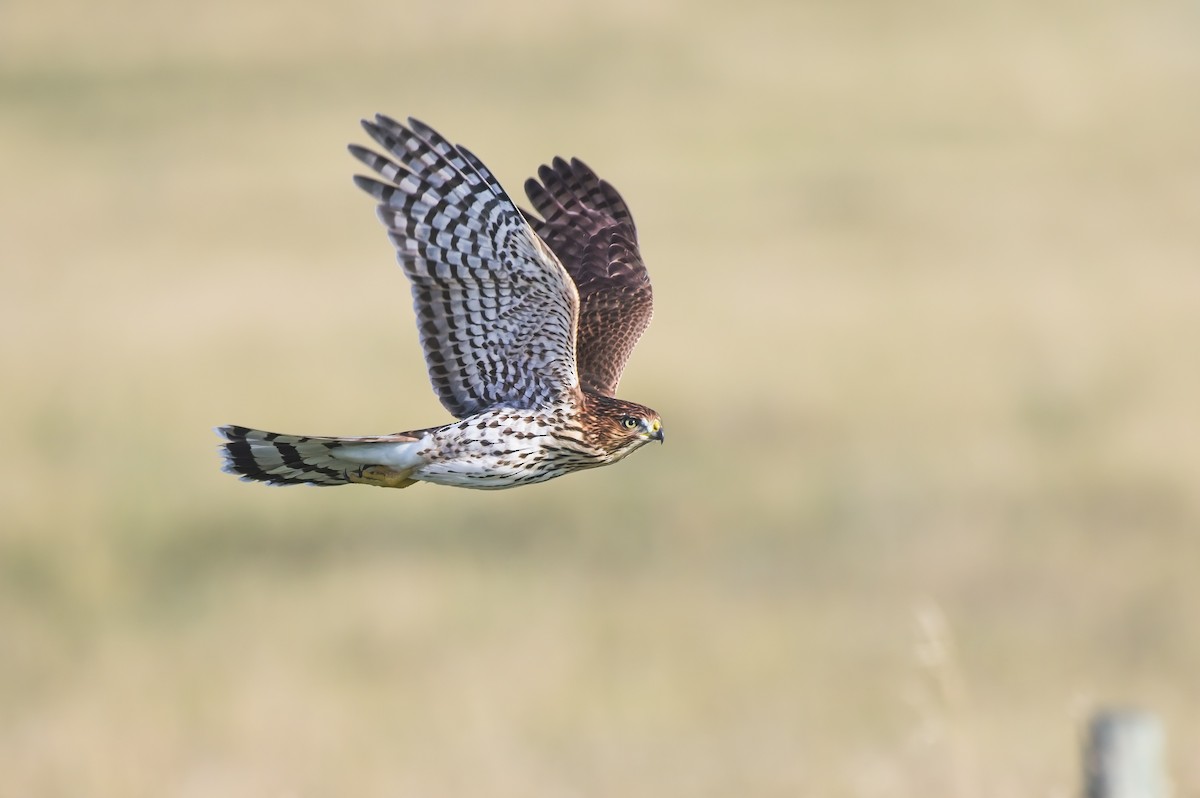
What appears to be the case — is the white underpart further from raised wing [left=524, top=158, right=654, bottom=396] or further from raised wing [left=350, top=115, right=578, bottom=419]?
raised wing [left=524, top=158, right=654, bottom=396]

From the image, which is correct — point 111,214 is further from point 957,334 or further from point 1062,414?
point 1062,414

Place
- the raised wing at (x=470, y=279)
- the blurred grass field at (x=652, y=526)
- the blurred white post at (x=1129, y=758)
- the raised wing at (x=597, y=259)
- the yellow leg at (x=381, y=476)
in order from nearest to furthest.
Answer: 1. the blurred white post at (x=1129, y=758)
2. the yellow leg at (x=381, y=476)
3. the raised wing at (x=470, y=279)
4. the raised wing at (x=597, y=259)
5. the blurred grass field at (x=652, y=526)

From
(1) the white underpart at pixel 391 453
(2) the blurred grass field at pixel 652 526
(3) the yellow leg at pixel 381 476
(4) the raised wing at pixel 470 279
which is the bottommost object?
(2) the blurred grass field at pixel 652 526

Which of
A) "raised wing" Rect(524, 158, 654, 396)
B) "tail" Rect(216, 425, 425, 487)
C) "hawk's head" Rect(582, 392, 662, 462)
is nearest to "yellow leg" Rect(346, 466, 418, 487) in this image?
"tail" Rect(216, 425, 425, 487)

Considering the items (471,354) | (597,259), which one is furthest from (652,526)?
(471,354)

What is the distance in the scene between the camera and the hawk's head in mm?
4746

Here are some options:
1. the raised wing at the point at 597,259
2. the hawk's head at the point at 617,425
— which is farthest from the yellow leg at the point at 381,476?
the raised wing at the point at 597,259

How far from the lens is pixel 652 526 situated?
43.4 ft

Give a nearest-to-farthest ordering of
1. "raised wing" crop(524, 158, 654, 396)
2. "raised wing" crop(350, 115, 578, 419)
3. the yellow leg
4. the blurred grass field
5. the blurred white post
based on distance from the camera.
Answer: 1. the blurred white post
2. the yellow leg
3. "raised wing" crop(350, 115, 578, 419)
4. "raised wing" crop(524, 158, 654, 396)
5. the blurred grass field

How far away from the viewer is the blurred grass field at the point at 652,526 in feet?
33.7

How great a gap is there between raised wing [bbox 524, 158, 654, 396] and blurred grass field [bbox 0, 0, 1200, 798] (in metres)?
1.26

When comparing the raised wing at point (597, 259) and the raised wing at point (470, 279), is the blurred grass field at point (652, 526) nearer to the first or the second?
the raised wing at point (597, 259)

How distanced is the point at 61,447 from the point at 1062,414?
7.61 meters

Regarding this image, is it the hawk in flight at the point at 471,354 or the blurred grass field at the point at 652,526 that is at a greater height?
the hawk in flight at the point at 471,354
